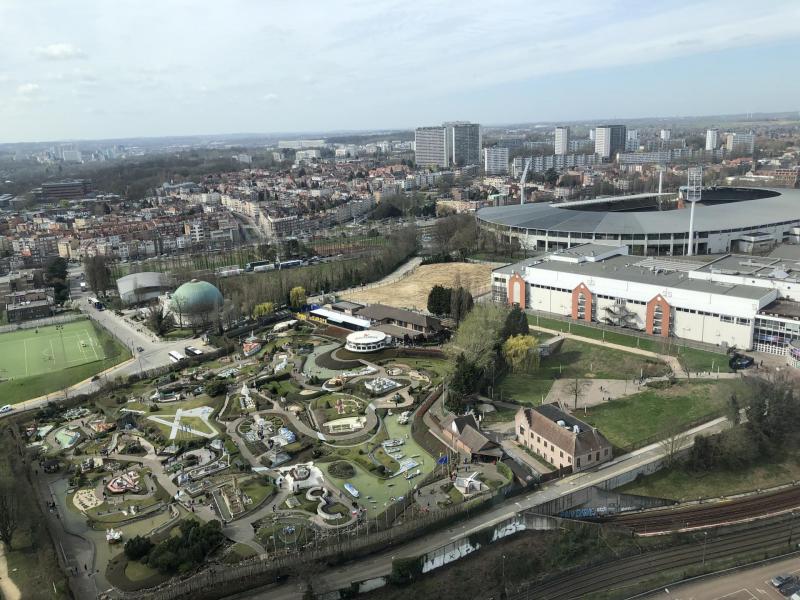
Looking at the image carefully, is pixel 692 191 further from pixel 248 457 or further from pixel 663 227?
pixel 248 457

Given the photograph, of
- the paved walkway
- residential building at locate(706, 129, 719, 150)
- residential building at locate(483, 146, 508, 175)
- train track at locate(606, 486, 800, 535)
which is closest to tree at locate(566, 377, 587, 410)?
the paved walkway

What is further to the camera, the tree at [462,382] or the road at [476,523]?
the tree at [462,382]

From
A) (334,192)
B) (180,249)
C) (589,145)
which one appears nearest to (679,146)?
(589,145)

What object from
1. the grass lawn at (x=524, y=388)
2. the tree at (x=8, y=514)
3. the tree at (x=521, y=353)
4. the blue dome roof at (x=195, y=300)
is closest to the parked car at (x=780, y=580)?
the grass lawn at (x=524, y=388)

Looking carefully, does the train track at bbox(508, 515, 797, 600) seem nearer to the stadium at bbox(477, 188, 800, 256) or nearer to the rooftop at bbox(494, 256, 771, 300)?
the rooftop at bbox(494, 256, 771, 300)

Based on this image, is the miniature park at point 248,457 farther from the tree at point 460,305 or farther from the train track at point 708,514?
the train track at point 708,514

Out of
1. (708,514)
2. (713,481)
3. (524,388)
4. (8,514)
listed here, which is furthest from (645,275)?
(8,514)
